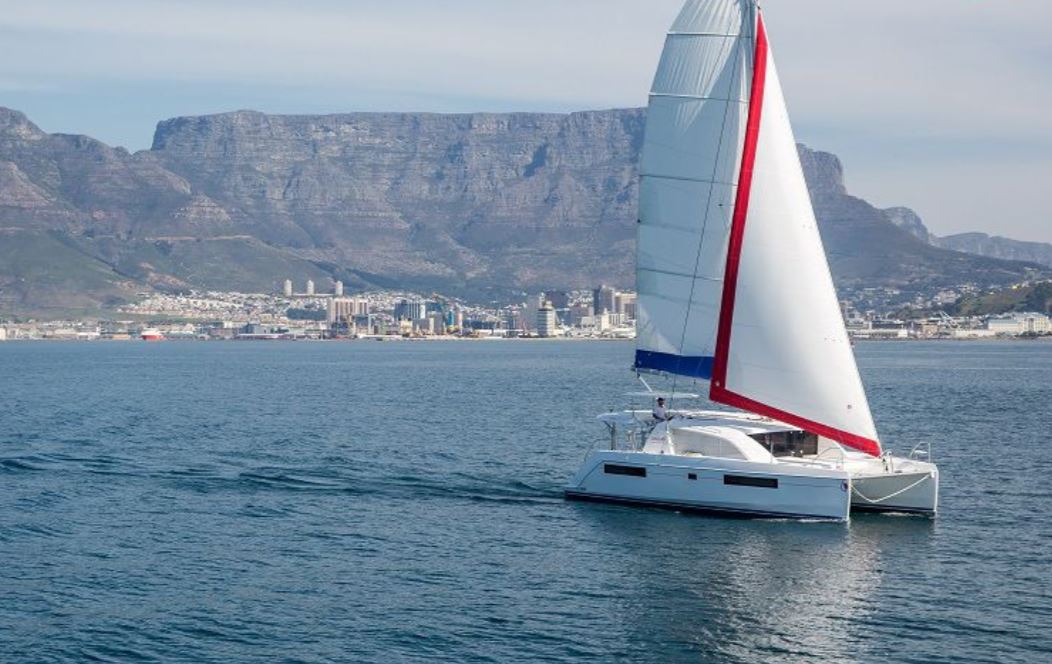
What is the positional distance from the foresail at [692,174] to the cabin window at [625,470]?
133 inches

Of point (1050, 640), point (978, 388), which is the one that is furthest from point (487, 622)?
point (978, 388)

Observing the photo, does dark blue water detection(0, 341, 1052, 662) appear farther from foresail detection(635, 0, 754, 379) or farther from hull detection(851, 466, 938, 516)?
foresail detection(635, 0, 754, 379)

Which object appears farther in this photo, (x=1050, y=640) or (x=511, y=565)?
(x=511, y=565)

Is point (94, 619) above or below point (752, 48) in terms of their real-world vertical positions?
below

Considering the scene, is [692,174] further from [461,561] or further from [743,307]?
[461,561]

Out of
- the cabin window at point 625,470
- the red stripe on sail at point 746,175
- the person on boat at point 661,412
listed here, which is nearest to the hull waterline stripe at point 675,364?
the person on boat at point 661,412

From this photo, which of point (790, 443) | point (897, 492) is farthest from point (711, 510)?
point (897, 492)

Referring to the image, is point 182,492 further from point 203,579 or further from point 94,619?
point 94,619

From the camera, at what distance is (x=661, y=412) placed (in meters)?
46.3

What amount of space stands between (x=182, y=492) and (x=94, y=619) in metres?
18.6

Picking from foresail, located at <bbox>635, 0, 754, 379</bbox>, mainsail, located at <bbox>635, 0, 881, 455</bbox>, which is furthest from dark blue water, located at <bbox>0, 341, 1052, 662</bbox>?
foresail, located at <bbox>635, 0, 754, 379</bbox>

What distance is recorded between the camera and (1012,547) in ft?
135

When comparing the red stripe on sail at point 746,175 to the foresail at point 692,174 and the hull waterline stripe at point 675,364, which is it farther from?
the hull waterline stripe at point 675,364

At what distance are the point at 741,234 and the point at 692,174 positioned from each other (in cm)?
268
